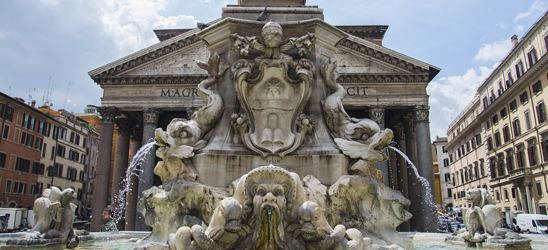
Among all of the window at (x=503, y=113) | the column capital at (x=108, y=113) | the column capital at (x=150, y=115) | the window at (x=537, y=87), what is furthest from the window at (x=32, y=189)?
the window at (x=503, y=113)

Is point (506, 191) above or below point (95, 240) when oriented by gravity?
above

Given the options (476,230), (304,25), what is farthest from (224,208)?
(476,230)

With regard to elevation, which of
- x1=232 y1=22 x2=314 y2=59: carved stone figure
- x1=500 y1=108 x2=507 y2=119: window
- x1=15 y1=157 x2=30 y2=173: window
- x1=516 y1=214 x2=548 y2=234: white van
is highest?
x1=500 y1=108 x2=507 y2=119: window

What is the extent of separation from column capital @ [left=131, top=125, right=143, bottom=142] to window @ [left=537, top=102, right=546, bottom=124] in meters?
31.8

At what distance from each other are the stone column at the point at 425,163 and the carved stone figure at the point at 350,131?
22458 mm

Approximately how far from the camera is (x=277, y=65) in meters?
5.24

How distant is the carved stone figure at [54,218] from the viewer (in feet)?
20.0

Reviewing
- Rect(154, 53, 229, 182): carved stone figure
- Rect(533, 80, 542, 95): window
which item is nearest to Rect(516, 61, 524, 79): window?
Rect(533, 80, 542, 95): window

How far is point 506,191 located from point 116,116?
37199 millimetres

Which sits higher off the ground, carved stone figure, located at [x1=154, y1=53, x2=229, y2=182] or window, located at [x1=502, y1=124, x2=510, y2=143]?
window, located at [x1=502, y1=124, x2=510, y2=143]

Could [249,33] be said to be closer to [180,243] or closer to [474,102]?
[180,243]

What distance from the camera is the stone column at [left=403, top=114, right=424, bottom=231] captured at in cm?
2873

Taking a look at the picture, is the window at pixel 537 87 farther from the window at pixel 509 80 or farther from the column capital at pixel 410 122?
the column capital at pixel 410 122

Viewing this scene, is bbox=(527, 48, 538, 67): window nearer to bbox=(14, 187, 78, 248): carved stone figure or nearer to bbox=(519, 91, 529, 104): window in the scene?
bbox=(519, 91, 529, 104): window
